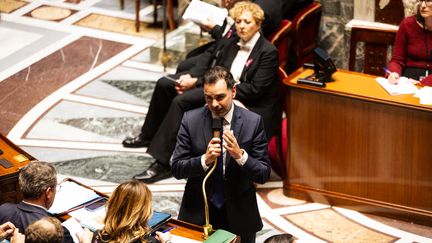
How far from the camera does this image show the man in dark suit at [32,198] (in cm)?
438

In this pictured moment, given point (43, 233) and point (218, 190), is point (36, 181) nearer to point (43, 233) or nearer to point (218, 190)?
point (43, 233)

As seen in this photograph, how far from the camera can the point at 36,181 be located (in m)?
4.39

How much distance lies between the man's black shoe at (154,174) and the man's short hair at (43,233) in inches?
114

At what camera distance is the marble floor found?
20.5ft

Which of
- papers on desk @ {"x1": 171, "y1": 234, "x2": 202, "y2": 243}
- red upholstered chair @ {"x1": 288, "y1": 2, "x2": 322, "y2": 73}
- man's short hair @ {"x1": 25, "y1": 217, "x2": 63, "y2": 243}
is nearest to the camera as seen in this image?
man's short hair @ {"x1": 25, "y1": 217, "x2": 63, "y2": 243}

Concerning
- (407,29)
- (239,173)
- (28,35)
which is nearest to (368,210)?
(407,29)

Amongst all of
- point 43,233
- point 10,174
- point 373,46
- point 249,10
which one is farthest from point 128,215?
point 373,46

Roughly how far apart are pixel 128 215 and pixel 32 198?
27.8 inches

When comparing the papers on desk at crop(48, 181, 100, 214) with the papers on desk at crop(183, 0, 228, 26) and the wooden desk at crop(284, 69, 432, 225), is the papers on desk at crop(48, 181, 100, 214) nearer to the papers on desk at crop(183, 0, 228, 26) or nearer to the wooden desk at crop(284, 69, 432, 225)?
the wooden desk at crop(284, 69, 432, 225)

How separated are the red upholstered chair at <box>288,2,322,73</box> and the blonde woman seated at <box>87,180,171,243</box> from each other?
13.7ft

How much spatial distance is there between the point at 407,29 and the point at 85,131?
288 centimetres

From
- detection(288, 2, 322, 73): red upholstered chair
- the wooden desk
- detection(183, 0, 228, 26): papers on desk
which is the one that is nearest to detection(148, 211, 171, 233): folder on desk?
the wooden desk

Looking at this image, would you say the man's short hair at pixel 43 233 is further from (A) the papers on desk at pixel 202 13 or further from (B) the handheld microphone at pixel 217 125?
(A) the papers on desk at pixel 202 13

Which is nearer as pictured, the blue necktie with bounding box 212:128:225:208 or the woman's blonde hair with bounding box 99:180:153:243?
the woman's blonde hair with bounding box 99:180:153:243
